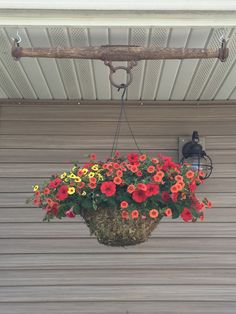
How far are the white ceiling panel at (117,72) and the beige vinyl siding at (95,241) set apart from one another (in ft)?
0.58

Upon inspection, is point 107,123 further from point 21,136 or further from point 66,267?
point 66,267

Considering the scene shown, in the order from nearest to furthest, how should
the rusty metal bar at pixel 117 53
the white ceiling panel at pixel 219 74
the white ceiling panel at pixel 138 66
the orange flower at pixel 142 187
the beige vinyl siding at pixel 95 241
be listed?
the orange flower at pixel 142 187
the rusty metal bar at pixel 117 53
the white ceiling panel at pixel 138 66
the white ceiling panel at pixel 219 74
the beige vinyl siding at pixel 95 241

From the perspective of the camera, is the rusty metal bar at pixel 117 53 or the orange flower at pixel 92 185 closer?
the orange flower at pixel 92 185

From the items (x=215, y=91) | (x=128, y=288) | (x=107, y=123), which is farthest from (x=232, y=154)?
(x=128, y=288)

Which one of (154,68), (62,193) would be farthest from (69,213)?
(154,68)

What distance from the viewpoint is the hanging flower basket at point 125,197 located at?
232 cm

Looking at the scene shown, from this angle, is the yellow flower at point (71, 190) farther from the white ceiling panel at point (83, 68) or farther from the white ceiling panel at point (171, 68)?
the white ceiling panel at point (171, 68)

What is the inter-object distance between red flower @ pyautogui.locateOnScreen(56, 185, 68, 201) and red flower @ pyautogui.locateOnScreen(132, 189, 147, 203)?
0.34 m

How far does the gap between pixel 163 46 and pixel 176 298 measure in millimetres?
1904

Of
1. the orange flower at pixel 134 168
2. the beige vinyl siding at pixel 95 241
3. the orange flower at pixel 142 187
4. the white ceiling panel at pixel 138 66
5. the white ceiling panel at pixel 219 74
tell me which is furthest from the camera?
the beige vinyl siding at pixel 95 241

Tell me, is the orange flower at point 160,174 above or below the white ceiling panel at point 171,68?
below

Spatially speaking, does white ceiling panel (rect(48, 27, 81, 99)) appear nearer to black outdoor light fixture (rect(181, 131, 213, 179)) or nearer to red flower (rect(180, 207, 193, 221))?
black outdoor light fixture (rect(181, 131, 213, 179))

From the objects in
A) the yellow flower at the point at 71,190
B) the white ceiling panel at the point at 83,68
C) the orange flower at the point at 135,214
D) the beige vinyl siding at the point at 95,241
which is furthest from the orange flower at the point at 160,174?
the beige vinyl siding at the point at 95,241
